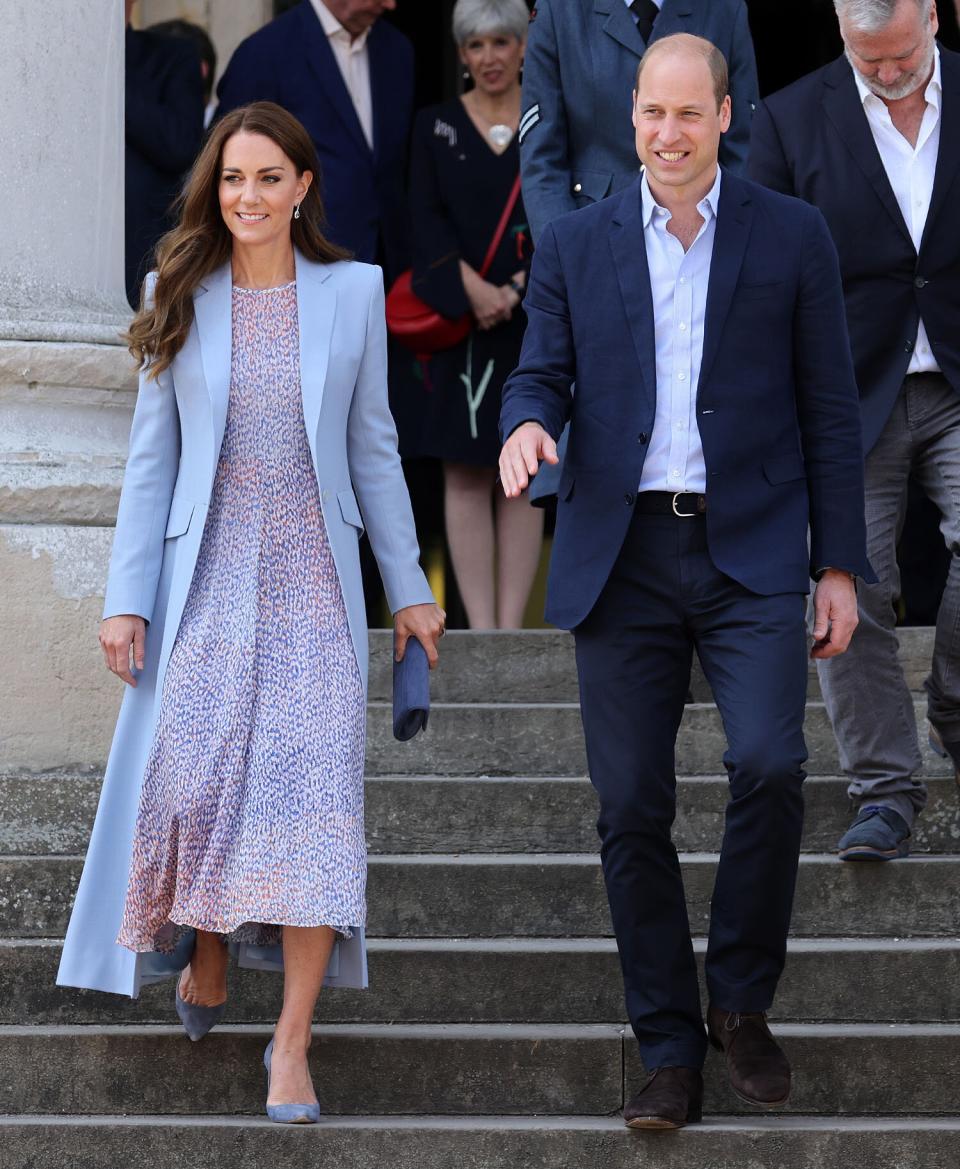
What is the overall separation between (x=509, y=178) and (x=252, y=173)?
253 cm

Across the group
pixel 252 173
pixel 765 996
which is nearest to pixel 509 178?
pixel 252 173

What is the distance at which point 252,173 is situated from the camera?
456 cm

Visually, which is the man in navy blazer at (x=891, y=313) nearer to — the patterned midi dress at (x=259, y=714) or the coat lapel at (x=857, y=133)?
the coat lapel at (x=857, y=133)

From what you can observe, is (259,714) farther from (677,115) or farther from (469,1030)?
(677,115)

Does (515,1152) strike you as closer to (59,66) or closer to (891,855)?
(891,855)

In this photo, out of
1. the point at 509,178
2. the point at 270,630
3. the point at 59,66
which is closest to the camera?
the point at 270,630

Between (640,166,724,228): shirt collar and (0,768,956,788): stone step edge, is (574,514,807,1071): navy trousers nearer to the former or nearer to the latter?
(640,166,724,228): shirt collar

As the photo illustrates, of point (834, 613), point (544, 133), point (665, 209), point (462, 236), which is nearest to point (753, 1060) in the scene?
point (834, 613)

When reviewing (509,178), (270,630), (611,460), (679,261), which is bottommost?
(270,630)

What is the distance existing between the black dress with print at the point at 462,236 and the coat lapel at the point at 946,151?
1.87 meters

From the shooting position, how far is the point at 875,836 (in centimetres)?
516

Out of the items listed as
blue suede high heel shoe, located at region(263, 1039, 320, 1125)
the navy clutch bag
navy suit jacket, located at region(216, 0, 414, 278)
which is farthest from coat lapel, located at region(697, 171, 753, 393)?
navy suit jacket, located at region(216, 0, 414, 278)

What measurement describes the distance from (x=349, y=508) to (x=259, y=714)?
0.47 m

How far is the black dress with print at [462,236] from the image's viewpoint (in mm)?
7000
